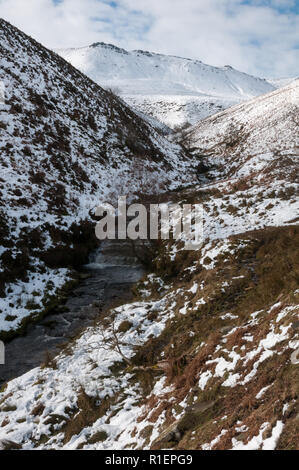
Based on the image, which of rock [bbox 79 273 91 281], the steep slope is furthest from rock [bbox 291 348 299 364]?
rock [bbox 79 273 91 281]

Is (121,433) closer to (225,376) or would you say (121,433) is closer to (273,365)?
(225,376)

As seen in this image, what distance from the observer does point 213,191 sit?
25578mm

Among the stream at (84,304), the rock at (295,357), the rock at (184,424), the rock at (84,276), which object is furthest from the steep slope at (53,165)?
the rock at (295,357)

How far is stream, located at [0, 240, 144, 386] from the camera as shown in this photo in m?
12.4

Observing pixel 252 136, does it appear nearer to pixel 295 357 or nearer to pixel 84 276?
pixel 84 276

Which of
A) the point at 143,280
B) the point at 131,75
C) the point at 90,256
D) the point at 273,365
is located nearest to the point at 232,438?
the point at 273,365

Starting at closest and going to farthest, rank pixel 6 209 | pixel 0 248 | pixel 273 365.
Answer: pixel 273 365, pixel 0 248, pixel 6 209

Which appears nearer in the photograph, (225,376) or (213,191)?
(225,376)

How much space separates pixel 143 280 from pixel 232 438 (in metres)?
12.4

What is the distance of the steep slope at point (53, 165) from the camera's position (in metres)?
17.4

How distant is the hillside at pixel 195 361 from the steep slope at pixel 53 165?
16.8 ft

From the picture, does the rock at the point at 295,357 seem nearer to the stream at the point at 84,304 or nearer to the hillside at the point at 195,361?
the hillside at the point at 195,361

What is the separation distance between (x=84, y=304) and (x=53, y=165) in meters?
13.9

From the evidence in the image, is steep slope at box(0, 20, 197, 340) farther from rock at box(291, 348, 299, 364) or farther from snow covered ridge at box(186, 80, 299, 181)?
rock at box(291, 348, 299, 364)
